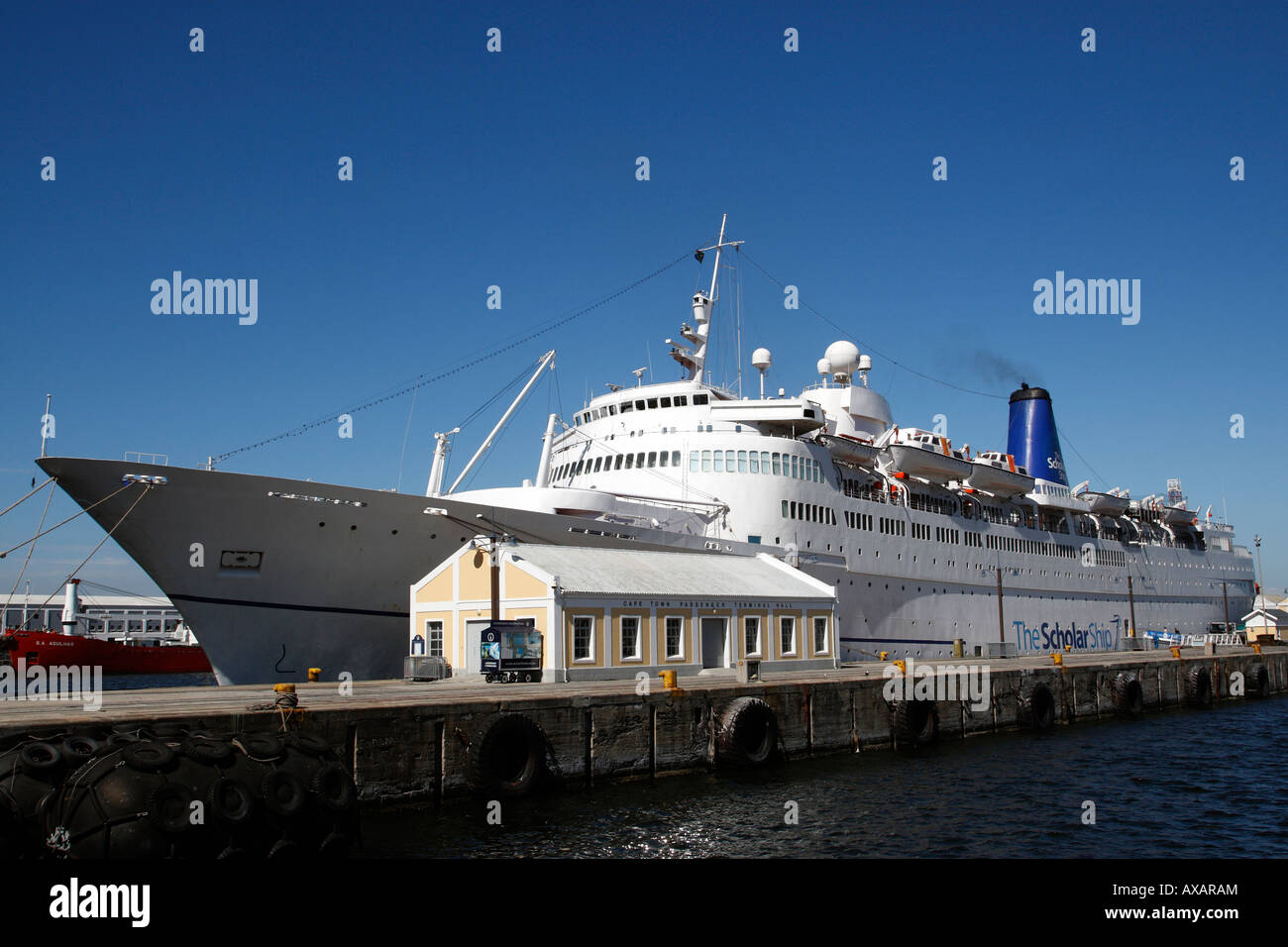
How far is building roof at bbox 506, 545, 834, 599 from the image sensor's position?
26609 millimetres

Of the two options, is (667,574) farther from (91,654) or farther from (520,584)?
(91,654)

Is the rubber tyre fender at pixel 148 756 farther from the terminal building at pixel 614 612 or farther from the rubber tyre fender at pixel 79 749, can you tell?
the terminal building at pixel 614 612

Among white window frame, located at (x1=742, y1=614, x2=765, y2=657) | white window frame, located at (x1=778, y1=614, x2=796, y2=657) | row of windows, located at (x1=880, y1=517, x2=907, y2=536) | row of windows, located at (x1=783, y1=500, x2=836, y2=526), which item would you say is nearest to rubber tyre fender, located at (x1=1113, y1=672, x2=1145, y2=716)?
row of windows, located at (x1=880, y1=517, x2=907, y2=536)

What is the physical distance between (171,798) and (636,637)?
17.3 m

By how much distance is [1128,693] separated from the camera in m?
37.5

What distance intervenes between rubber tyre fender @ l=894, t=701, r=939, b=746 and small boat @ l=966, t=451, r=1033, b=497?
84.7ft

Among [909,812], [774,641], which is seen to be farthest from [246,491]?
[909,812]

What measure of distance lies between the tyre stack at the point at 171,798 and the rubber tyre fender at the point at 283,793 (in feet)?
0.04

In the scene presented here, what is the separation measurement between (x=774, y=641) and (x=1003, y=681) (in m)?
8.02

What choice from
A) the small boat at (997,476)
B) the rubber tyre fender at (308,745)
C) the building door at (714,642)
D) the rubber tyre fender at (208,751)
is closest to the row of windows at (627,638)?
the building door at (714,642)

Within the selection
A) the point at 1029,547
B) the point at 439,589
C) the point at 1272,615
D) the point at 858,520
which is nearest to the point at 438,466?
the point at 439,589

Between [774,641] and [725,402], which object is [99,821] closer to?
[774,641]

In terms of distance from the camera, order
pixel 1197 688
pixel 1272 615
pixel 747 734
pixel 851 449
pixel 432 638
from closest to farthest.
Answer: pixel 747 734
pixel 432 638
pixel 1197 688
pixel 851 449
pixel 1272 615

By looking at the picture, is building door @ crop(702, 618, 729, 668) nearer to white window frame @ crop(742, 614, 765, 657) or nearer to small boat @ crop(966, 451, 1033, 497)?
white window frame @ crop(742, 614, 765, 657)
